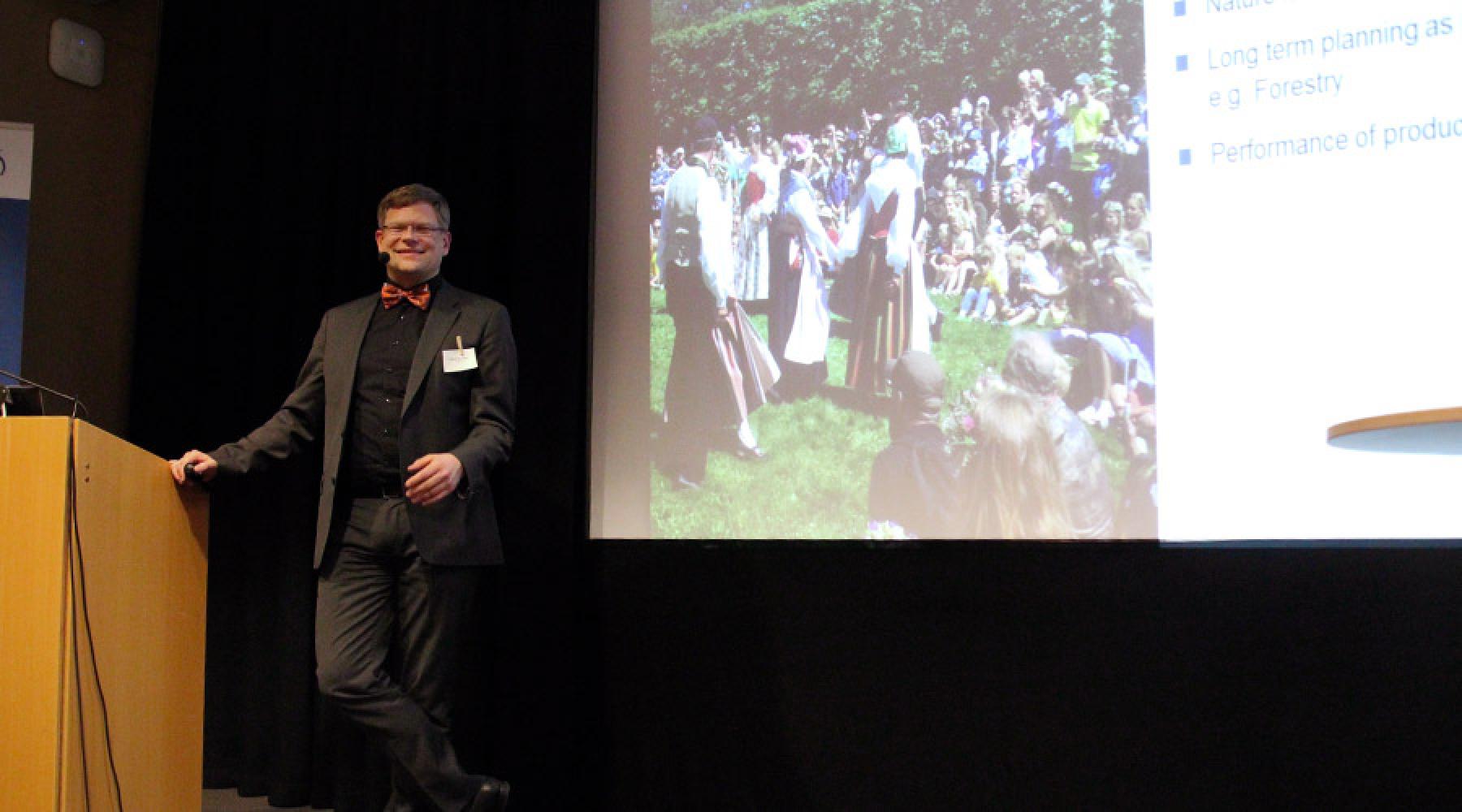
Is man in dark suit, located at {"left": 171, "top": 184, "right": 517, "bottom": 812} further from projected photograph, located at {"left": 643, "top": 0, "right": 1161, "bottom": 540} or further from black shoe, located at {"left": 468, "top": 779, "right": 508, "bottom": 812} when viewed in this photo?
projected photograph, located at {"left": 643, "top": 0, "right": 1161, "bottom": 540}

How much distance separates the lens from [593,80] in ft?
12.5

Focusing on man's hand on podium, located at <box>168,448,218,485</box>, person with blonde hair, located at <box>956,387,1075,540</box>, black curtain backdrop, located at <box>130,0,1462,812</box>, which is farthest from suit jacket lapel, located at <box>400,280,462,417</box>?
person with blonde hair, located at <box>956,387,1075,540</box>

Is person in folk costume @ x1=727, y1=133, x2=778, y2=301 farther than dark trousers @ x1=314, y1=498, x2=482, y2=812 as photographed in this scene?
Yes

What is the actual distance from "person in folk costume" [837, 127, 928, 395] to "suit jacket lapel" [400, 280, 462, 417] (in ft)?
3.66

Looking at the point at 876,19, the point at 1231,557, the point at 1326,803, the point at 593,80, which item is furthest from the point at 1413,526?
the point at 593,80

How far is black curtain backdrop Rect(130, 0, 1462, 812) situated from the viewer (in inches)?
124

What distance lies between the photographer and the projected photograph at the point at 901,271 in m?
3.30

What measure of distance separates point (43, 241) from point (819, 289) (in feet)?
8.42

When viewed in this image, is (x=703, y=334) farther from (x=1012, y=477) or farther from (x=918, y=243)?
(x=1012, y=477)

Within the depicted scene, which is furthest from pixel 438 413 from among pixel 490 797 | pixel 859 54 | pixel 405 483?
pixel 859 54

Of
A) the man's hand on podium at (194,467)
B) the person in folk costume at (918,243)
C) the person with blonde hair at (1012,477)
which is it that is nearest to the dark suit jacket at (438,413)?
the man's hand on podium at (194,467)

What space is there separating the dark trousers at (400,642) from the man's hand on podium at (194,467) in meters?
0.51

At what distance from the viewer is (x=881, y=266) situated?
3.52 metres

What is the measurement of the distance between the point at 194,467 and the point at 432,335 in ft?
2.40
